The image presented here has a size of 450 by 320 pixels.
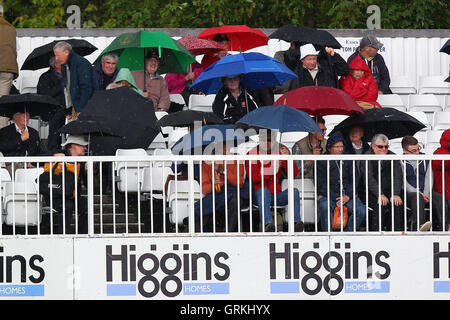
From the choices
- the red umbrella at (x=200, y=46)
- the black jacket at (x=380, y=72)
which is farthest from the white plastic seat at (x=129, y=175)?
the black jacket at (x=380, y=72)

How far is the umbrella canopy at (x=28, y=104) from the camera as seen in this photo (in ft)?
46.5

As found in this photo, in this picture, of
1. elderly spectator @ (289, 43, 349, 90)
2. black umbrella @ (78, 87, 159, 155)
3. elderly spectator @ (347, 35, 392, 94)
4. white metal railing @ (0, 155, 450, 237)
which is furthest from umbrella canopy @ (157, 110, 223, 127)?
elderly spectator @ (347, 35, 392, 94)

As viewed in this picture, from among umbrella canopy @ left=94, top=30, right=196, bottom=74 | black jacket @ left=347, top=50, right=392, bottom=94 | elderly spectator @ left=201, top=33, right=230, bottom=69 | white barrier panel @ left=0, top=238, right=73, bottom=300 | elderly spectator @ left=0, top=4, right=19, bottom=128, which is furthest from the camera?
black jacket @ left=347, top=50, right=392, bottom=94

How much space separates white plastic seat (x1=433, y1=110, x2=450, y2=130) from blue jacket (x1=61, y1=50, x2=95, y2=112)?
15.6 ft

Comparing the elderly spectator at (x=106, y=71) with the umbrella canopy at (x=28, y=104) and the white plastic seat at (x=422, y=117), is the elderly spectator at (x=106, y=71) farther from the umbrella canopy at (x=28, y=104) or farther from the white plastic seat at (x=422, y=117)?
the white plastic seat at (x=422, y=117)

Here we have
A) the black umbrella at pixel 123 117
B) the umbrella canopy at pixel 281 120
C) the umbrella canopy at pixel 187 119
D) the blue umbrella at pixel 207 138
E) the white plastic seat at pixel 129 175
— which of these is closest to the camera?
the blue umbrella at pixel 207 138

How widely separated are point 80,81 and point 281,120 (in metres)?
3.59

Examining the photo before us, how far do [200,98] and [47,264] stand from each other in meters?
5.55

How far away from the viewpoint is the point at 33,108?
47.4ft

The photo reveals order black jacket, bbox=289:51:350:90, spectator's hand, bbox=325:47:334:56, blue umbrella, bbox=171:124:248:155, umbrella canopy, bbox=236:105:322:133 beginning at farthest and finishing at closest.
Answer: spectator's hand, bbox=325:47:334:56 → black jacket, bbox=289:51:350:90 → umbrella canopy, bbox=236:105:322:133 → blue umbrella, bbox=171:124:248:155

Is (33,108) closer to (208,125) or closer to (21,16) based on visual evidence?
(208,125)

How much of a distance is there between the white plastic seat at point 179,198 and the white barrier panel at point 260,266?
1.75ft

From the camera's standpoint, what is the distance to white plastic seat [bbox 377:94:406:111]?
16812 mm

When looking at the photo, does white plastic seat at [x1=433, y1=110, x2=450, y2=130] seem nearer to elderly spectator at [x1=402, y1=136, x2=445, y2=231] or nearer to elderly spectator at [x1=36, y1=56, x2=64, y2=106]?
elderly spectator at [x1=402, y1=136, x2=445, y2=231]
